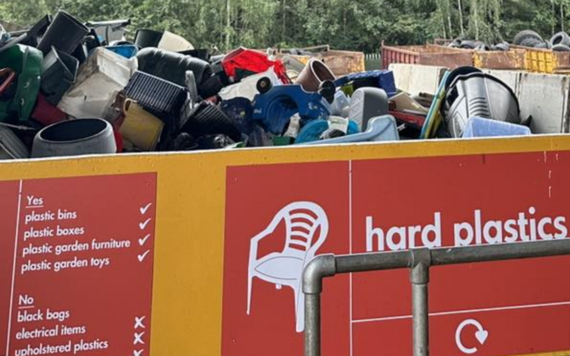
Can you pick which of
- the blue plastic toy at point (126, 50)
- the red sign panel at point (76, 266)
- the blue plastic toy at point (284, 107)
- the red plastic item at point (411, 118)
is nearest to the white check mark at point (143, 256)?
Answer: the red sign panel at point (76, 266)

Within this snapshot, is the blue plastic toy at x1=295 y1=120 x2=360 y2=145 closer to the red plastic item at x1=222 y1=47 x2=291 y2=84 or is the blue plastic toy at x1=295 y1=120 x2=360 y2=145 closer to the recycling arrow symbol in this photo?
the red plastic item at x1=222 y1=47 x2=291 y2=84

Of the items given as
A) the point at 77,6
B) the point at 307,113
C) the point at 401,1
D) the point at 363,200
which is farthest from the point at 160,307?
the point at 401,1

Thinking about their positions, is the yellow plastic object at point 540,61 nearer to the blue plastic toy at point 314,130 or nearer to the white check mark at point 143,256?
the blue plastic toy at point 314,130

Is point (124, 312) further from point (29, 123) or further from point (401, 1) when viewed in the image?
point (401, 1)

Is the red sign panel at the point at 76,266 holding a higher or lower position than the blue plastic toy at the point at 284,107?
lower

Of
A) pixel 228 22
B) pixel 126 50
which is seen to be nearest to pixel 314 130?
pixel 126 50

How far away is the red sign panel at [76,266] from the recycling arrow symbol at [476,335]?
135cm

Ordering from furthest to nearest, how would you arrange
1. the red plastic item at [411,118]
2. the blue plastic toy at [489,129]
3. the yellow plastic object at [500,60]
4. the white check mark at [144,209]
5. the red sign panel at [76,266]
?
the yellow plastic object at [500,60]
the red plastic item at [411,118]
the blue plastic toy at [489,129]
the white check mark at [144,209]
the red sign panel at [76,266]

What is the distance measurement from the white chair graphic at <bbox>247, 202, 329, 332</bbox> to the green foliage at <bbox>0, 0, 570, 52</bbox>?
19.9 m

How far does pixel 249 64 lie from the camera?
17.0ft

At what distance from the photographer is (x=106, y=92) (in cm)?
398

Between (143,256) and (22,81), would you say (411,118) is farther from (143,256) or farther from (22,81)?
(22,81)

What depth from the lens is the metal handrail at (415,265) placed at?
148 cm

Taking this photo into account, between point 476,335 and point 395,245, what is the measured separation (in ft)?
1.80
